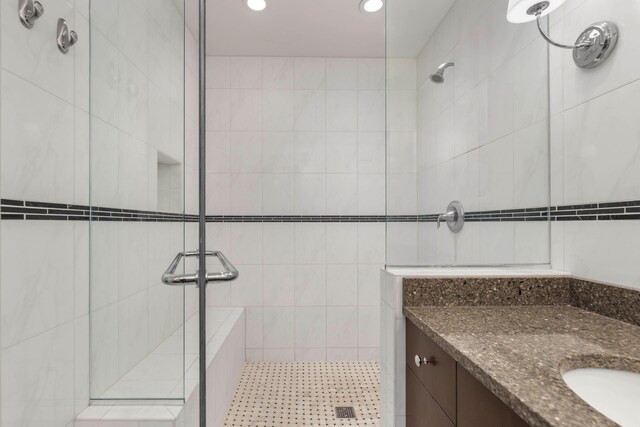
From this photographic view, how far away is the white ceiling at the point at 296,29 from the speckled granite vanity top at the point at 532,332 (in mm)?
1226

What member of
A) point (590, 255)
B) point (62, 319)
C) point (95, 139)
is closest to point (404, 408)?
point (590, 255)

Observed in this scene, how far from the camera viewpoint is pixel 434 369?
3.25 feet

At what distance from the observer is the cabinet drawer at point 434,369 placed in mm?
883

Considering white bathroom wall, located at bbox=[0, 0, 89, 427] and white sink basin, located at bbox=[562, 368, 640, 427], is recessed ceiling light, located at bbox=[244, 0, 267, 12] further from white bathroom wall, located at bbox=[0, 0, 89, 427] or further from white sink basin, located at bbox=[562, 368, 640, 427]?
white sink basin, located at bbox=[562, 368, 640, 427]

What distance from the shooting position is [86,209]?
1320mm

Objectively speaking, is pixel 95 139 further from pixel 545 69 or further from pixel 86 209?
pixel 545 69

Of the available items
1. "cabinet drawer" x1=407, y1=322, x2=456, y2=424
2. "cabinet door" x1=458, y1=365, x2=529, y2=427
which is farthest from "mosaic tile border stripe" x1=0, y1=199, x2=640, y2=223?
"cabinet door" x1=458, y1=365, x2=529, y2=427

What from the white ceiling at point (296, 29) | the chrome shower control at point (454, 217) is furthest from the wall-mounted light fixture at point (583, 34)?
the chrome shower control at point (454, 217)

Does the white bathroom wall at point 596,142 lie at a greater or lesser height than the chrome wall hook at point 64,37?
lesser

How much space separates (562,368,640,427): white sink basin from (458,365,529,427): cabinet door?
0.54 feet

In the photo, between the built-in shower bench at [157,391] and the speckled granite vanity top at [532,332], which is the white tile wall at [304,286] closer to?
the built-in shower bench at [157,391]

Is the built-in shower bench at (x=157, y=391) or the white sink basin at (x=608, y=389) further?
the built-in shower bench at (x=157, y=391)

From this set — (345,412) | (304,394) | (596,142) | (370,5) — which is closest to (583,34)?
(596,142)

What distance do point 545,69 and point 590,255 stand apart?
77cm
